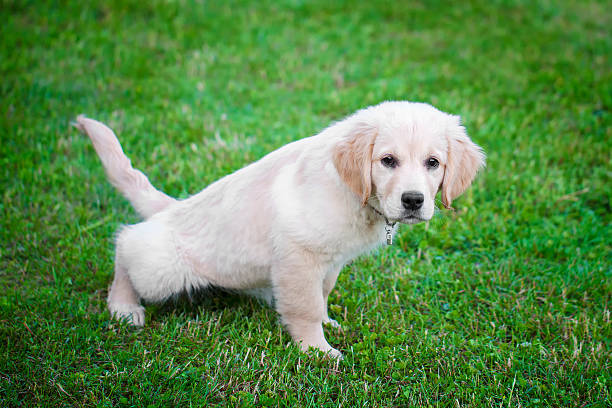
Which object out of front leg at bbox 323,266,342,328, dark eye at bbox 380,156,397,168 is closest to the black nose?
dark eye at bbox 380,156,397,168

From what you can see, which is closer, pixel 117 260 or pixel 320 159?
pixel 320 159

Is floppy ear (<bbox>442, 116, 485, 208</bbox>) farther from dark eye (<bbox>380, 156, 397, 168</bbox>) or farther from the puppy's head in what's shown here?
dark eye (<bbox>380, 156, 397, 168</bbox>)

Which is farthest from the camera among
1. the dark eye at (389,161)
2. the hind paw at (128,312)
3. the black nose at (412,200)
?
the hind paw at (128,312)

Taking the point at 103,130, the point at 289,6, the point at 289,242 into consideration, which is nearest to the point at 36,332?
the point at 103,130

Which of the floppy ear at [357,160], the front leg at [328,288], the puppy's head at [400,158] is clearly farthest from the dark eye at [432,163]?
the front leg at [328,288]

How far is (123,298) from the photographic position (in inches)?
125

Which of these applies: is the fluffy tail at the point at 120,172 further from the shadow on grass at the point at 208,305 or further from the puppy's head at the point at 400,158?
the puppy's head at the point at 400,158

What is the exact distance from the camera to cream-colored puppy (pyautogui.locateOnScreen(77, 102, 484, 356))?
2531 millimetres

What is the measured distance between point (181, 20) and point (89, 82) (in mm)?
1945

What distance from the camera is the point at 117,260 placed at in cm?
321

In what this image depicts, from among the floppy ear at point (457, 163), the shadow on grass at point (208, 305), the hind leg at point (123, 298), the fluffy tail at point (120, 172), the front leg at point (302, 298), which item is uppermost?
the floppy ear at point (457, 163)

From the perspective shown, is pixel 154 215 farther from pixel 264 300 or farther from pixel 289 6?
pixel 289 6

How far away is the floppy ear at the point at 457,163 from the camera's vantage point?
2.63 metres

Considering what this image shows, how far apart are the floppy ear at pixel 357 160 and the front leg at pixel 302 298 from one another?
18.4 inches
